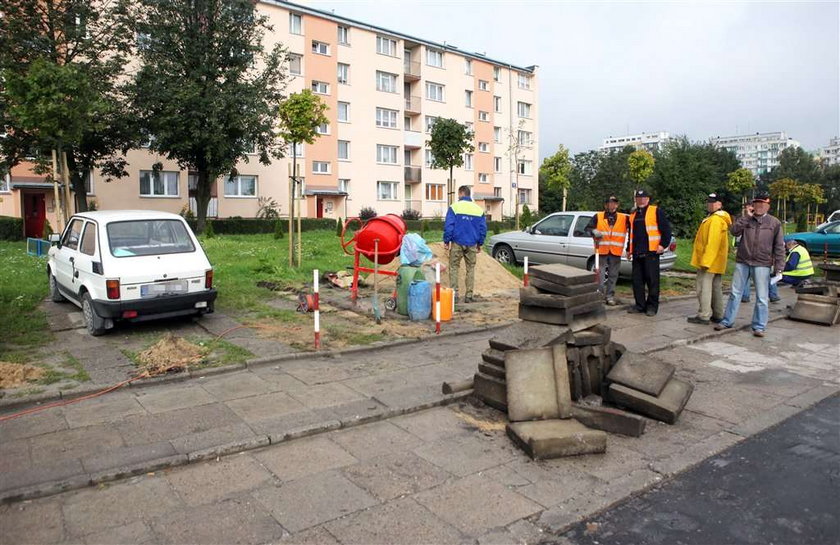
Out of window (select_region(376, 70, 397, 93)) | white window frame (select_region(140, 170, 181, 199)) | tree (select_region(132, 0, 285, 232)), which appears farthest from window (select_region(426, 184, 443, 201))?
tree (select_region(132, 0, 285, 232))

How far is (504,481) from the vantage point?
14.1ft

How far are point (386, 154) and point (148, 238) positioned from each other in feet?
131

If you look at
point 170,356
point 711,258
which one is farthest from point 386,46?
point 170,356

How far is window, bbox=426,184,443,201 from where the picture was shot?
51312 millimetres

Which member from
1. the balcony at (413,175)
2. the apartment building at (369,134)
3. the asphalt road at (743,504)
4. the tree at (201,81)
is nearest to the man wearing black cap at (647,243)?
the asphalt road at (743,504)

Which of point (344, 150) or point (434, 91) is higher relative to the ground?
point (434, 91)

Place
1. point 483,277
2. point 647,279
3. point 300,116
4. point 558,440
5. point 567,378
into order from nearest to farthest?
point 558,440 → point 567,378 → point 647,279 → point 483,277 → point 300,116

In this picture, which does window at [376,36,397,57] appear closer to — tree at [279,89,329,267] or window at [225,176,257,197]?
window at [225,176,257,197]

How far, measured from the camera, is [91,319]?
848cm

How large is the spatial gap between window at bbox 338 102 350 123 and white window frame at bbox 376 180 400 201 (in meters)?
5.41

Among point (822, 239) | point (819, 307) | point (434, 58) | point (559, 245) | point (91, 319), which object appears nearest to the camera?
point (91, 319)

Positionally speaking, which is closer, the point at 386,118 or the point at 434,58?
the point at 386,118

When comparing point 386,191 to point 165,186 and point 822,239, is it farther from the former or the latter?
point 822,239

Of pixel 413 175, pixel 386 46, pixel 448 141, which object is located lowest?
pixel 413 175
